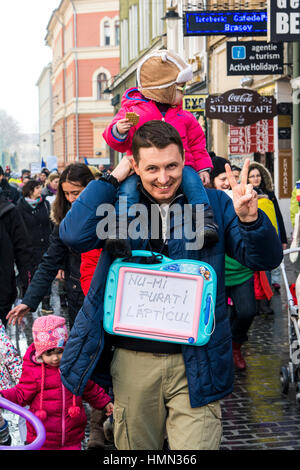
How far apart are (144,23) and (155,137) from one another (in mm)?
34633

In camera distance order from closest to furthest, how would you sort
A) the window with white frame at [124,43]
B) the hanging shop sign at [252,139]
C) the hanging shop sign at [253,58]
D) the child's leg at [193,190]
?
the child's leg at [193,190]
the hanging shop sign at [253,58]
the hanging shop sign at [252,139]
the window with white frame at [124,43]

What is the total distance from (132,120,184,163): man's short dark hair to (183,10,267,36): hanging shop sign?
12.6 m

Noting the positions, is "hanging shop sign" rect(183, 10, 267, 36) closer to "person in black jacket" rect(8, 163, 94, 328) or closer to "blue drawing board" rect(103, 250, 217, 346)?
"person in black jacket" rect(8, 163, 94, 328)

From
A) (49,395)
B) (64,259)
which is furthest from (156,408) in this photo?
(64,259)

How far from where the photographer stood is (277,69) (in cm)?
1736

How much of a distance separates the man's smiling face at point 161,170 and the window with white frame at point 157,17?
30.2 m

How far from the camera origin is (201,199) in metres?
3.44

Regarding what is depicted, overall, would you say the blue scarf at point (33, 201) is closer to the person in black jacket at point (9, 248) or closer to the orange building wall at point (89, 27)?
the person in black jacket at point (9, 248)

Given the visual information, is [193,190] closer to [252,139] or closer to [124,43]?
[252,139]

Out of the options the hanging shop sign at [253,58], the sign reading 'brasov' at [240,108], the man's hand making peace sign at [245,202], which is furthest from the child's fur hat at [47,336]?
the hanging shop sign at [253,58]

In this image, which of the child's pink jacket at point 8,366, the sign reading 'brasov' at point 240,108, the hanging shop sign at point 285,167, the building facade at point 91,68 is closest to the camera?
the child's pink jacket at point 8,366

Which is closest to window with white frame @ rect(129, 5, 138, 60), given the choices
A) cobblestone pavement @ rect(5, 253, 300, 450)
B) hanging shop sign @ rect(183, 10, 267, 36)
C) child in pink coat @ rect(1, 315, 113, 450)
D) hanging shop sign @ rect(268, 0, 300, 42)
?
hanging shop sign @ rect(183, 10, 267, 36)

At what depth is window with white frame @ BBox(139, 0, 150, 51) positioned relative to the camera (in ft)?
119

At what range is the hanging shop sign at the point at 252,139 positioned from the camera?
1864cm
